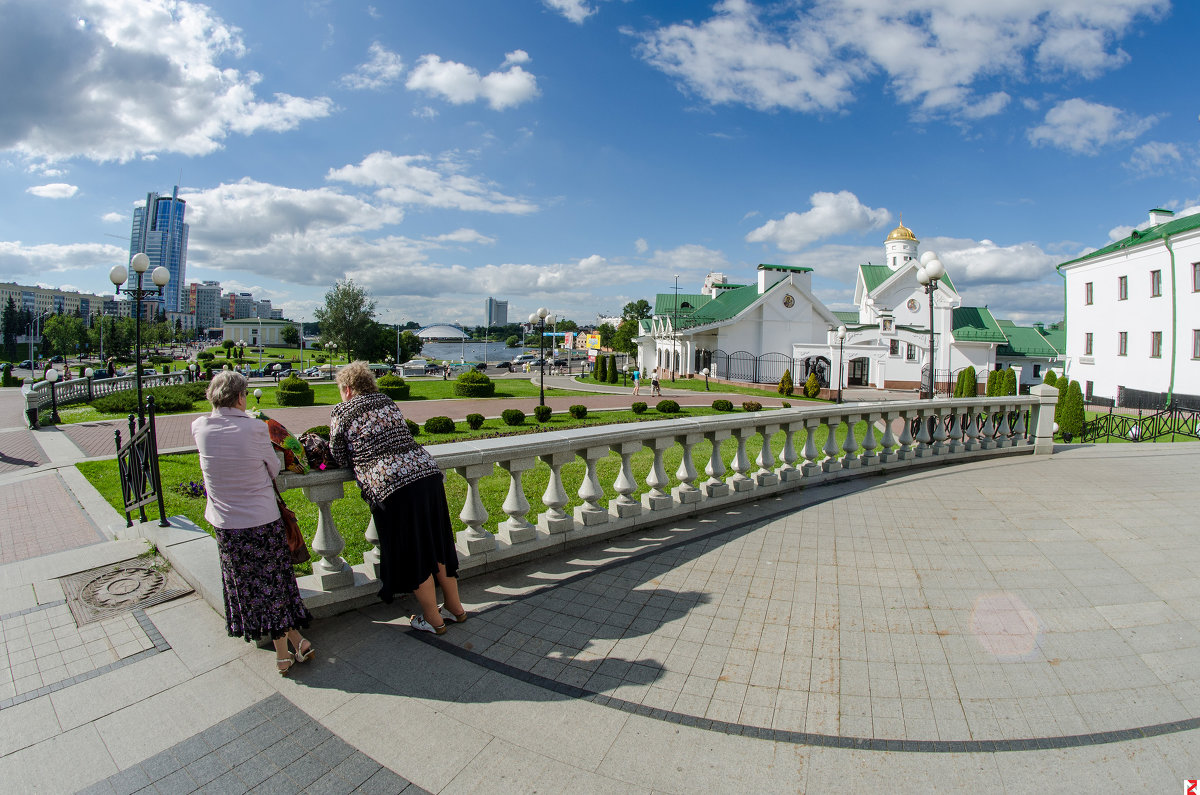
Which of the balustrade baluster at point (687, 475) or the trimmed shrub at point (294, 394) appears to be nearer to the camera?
the balustrade baluster at point (687, 475)

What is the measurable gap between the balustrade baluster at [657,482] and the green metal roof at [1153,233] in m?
33.7

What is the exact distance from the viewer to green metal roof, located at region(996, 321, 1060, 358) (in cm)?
4588

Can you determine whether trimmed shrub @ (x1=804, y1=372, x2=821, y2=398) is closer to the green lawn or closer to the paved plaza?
the green lawn

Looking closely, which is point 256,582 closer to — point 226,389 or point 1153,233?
point 226,389

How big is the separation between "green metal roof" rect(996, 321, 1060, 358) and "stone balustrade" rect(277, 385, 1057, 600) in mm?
45157

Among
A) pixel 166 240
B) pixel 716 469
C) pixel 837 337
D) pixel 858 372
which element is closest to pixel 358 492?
pixel 716 469

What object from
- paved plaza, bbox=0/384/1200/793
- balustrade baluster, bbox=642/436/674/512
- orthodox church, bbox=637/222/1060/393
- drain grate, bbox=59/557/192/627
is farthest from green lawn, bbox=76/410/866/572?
orthodox church, bbox=637/222/1060/393

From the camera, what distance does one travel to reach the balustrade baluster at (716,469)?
20.0 ft

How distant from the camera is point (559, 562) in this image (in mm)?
4770

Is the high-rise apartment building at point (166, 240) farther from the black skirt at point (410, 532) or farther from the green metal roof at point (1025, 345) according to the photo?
the black skirt at point (410, 532)

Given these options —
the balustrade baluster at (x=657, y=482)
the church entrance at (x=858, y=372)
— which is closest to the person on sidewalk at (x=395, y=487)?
the balustrade baluster at (x=657, y=482)

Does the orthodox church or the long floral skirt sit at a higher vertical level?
the orthodox church

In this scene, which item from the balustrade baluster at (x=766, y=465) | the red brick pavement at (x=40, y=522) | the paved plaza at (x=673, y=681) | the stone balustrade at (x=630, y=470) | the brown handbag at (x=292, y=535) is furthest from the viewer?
the balustrade baluster at (x=766, y=465)

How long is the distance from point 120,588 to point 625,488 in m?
4.18
